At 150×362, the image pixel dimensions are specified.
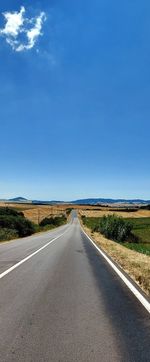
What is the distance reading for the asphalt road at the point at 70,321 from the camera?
214 inches

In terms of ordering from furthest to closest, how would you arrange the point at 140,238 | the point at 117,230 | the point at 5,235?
the point at 140,238, the point at 117,230, the point at 5,235

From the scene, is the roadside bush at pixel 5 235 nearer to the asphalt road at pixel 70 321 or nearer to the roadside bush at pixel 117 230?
the roadside bush at pixel 117 230

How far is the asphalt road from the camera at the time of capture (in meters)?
5.43

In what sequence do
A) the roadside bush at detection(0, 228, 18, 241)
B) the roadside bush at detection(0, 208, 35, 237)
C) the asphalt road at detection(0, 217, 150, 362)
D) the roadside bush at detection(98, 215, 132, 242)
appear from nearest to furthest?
Answer: the asphalt road at detection(0, 217, 150, 362) → the roadside bush at detection(0, 228, 18, 241) → the roadside bush at detection(98, 215, 132, 242) → the roadside bush at detection(0, 208, 35, 237)

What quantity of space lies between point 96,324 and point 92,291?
3460 millimetres

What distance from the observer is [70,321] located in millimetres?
7133

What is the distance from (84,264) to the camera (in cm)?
1711

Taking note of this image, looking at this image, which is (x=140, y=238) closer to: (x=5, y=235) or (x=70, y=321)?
(x=5, y=235)

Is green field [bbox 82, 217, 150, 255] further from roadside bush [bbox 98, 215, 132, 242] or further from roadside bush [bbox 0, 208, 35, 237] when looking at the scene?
roadside bush [bbox 0, 208, 35, 237]

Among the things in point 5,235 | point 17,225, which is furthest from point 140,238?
point 5,235

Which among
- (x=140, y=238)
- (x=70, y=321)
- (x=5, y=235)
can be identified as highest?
(x=5, y=235)

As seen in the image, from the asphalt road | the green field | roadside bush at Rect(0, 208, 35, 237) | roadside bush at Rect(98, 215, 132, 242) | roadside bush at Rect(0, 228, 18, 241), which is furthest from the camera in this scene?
roadside bush at Rect(0, 208, 35, 237)

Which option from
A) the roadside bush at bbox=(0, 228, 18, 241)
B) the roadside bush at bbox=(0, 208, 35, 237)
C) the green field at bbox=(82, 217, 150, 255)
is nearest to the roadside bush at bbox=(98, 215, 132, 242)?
the green field at bbox=(82, 217, 150, 255)

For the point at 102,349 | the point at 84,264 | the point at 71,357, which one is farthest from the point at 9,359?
the point at 84,264
